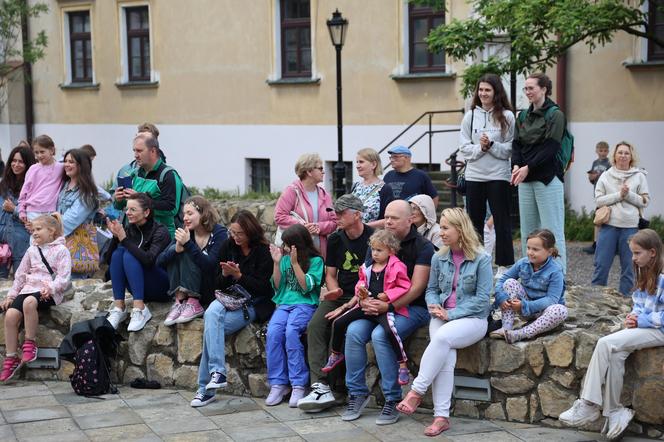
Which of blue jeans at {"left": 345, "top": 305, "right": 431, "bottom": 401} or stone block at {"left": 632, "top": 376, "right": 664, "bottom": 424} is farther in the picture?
blue jeans at {"left": 345, "top": 305, "right": 431, "bottom": 401}

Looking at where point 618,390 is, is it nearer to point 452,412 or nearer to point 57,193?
point 452,412

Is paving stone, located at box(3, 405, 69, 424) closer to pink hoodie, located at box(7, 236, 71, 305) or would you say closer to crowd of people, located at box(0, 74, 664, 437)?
crowd of people, located at box(0, 74, 664, 437)

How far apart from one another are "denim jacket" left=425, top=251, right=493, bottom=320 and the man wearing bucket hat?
6.11ft

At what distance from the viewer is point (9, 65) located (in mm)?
26625

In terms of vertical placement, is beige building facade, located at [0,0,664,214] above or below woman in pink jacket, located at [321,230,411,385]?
above

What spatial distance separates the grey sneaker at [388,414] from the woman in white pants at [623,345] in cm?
125

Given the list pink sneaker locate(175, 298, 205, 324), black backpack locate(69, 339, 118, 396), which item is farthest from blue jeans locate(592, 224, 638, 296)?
black backpack locate(69, 339, 118, 396)

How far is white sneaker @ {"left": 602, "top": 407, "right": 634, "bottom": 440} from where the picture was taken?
22.8 ft

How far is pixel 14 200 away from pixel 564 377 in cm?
657

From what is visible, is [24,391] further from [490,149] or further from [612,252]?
[612,252]

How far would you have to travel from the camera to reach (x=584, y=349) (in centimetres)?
730

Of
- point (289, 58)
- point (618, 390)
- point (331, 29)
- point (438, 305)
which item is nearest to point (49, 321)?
point (438, 305)

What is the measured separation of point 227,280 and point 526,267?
2.39m

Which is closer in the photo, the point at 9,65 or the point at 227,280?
the point at 227,280
